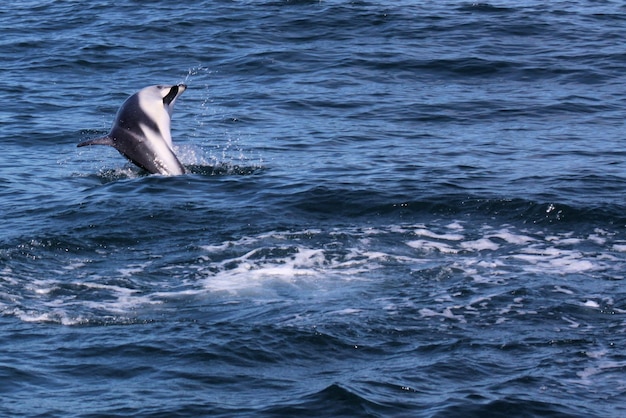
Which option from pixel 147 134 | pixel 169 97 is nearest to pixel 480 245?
pixel 147 134

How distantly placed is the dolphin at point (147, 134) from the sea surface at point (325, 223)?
394 millimetres

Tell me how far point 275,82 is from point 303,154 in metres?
5.55

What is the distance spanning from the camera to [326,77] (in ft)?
81.6

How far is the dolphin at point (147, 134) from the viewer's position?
16.7m

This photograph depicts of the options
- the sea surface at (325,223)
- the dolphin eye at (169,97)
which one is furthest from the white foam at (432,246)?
the dolphin eye at (169,97)

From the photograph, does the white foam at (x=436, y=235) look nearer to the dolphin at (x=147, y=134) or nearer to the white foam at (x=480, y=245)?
the white foam at (x=480, y=245)

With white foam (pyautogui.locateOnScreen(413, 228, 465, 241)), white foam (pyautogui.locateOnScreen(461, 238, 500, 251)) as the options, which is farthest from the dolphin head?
white foam (pyautogui.locateOnScreen(461, 238, 500, 251))

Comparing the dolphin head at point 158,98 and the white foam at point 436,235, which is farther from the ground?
the dolphin head at point 158,98

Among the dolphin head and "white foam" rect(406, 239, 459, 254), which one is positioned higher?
the dolphin head

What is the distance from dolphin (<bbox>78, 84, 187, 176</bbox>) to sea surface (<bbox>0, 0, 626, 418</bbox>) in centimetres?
39

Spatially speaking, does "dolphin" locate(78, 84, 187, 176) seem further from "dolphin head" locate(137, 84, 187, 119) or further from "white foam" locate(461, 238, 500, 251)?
"white foam" locate(461, 238, 500, 251)

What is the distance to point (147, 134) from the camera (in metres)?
16.8

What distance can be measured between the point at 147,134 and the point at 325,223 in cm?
303

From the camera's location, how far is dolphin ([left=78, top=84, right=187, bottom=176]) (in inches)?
658
